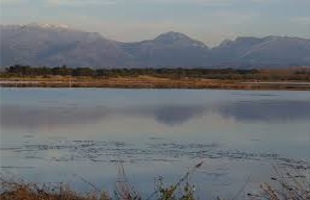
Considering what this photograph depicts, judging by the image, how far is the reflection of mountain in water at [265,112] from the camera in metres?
21.9

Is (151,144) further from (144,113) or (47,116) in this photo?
(144,113)

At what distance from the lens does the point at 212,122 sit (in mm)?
20422

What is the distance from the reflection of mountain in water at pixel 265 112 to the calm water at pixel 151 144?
4 cm

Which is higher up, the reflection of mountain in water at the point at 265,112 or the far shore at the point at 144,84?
the reflection of mountain in water at the point at 265,112

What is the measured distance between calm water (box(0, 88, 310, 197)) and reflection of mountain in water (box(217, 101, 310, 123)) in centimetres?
4

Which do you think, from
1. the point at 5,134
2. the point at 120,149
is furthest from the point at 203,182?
the point at 5,134

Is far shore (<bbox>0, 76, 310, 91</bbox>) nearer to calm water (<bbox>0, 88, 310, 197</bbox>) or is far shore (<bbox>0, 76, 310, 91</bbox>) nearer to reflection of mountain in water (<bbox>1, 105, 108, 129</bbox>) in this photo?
reflection of mountain in water (<bbox>1, 105, 108, 129</bbox>)

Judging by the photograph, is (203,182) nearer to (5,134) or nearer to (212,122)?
(5,134)

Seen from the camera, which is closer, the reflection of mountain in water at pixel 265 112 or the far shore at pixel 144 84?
the reflection of mountain in water at pixel 265 112

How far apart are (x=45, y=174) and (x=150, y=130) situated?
7.21 m

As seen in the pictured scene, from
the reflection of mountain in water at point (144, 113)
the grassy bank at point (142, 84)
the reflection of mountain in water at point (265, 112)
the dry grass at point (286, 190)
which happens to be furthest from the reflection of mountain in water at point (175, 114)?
the grassy bank at point (142, 84)

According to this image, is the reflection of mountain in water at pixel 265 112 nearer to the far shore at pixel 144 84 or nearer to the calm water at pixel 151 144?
the calm water at pixel 151 144

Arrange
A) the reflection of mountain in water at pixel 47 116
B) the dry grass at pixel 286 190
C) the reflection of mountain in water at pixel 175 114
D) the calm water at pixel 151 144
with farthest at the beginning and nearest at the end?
the reflection of mountain in water at pixel 175 114 < the reflection of mountain in water at pixel 47 116 < the calm water at pixel 151 144 < the dry grass at pixel 286 190

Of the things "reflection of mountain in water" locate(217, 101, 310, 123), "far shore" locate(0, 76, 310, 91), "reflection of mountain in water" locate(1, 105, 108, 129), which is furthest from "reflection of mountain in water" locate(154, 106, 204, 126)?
"far shore" locate(0, 76, 310, 91)
